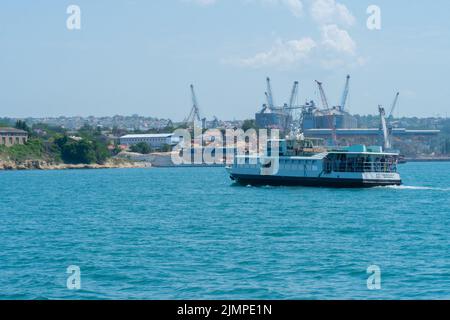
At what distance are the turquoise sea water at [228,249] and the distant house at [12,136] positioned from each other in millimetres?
106702

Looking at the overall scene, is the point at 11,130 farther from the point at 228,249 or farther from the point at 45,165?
the point at 228,249

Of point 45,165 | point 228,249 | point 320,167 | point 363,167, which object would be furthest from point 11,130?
point 228,249

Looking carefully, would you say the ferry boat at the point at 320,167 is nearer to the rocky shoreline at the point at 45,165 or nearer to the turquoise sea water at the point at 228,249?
the turquoise sea water at the point at 228,249

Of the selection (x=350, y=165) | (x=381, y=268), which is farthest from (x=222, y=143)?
(x=381, y=268)

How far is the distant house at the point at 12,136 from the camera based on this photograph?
487 ft

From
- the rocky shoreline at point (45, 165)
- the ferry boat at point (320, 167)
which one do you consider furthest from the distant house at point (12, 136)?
the ferry boat at point (320, 167)

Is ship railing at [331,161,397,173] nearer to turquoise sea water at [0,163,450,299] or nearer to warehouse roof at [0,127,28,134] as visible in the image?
turquoise sea water at [0,163,450,299]

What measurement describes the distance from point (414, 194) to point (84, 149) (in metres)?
106

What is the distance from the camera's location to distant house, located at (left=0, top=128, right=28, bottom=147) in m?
148

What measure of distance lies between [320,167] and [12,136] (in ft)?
344

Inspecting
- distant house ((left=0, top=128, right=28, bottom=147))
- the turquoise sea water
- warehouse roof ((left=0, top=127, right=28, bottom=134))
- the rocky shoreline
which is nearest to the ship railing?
the turquoise sea water

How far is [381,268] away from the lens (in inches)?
799

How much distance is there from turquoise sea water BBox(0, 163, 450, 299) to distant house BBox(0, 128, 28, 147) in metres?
107
